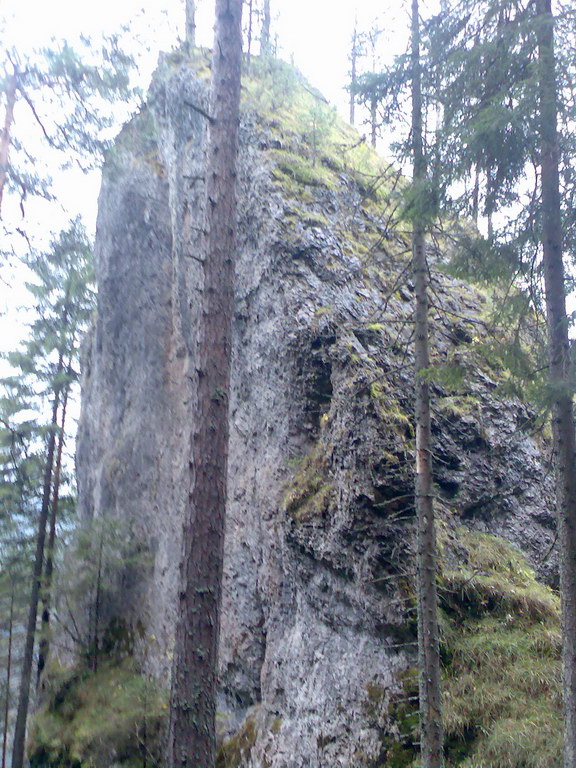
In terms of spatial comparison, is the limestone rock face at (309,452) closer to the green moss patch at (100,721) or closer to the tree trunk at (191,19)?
the green moss patch at (100,721)

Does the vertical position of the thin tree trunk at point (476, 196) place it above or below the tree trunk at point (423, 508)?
above

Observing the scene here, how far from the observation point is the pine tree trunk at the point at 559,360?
5844 mm

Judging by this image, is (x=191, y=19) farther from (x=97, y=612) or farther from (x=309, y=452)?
(x=97, y=612)

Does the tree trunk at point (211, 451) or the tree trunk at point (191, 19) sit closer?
the tree trunk at point (211, 451)

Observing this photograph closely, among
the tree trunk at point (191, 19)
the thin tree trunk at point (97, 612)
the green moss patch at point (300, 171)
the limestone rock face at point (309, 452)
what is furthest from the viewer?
the tree trunk at point (191, 19)

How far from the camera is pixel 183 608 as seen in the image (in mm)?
5352

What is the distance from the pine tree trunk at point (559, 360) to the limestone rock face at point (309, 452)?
36.0 inches

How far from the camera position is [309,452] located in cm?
1010

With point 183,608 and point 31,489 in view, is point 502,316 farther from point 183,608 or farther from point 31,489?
point 31,489

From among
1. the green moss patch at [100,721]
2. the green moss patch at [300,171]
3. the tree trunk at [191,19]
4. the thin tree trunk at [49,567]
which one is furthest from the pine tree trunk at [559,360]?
the tree trunk at [191,19]

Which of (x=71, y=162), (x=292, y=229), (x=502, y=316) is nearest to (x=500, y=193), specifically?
(x=502, y=316)

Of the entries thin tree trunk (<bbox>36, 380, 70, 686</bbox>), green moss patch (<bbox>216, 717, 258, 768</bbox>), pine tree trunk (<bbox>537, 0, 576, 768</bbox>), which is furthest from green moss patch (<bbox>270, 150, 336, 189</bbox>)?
thin tree trunk (<bbox>36, 380, 70, 686</bbox>)

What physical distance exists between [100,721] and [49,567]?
5912mm

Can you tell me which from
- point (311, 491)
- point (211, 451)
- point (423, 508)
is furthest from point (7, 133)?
point (423, 508)
